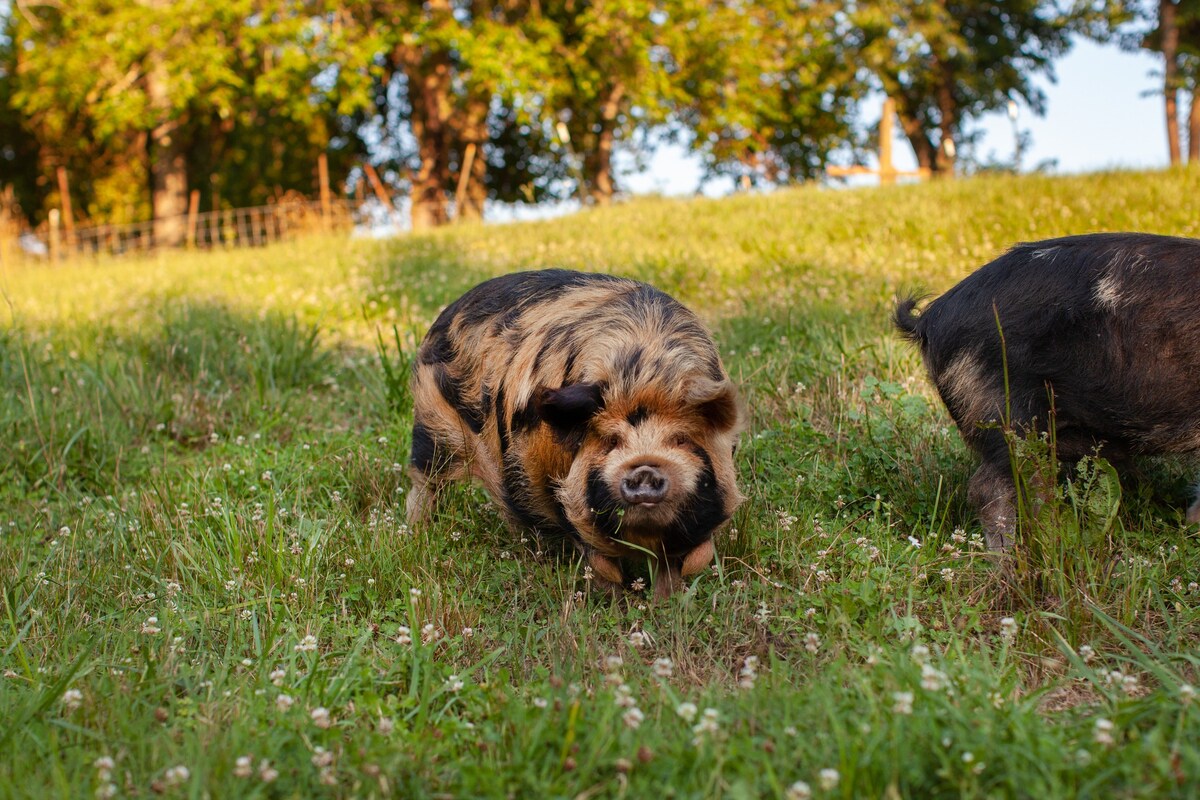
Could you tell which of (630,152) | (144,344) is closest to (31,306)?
(144,344)

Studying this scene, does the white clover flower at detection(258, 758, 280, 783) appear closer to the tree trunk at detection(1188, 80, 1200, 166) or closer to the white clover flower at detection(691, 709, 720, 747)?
the white clover flower at detection(691, 709, 720, 747)

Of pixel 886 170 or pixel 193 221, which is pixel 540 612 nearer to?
pixel 886 170

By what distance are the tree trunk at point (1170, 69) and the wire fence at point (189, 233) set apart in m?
18.7

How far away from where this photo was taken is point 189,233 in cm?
1950

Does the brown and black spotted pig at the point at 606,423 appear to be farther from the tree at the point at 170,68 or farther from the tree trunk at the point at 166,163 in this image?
the tree trunk at the point at 166,163

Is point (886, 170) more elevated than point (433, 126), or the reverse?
point (433, 126)

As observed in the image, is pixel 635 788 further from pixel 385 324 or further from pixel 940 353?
pixel 385 324

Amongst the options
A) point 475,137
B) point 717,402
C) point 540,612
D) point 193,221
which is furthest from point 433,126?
point 717,402

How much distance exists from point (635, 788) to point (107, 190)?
34665 mm

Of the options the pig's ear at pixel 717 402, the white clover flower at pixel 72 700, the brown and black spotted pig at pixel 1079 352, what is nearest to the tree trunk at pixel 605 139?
the brown and black spotted pig at pixel 1079 352

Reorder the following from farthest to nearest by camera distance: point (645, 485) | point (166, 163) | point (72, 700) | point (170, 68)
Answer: point (166, 163) → point (170, 68) → point (645, 485) → point (72, 700)

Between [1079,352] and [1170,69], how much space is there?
23486 mm

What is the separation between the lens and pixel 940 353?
148 inches

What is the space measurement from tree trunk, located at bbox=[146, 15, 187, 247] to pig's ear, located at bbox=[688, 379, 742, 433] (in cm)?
2027
